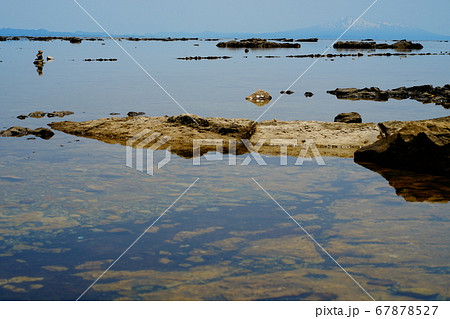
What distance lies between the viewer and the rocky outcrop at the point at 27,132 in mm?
13984

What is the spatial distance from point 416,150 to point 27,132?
9.90m

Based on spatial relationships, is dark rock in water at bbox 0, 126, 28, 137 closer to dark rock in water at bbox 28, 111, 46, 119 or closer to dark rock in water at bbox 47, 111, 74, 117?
dark rock in water at bbox 28, 111, 46, 119

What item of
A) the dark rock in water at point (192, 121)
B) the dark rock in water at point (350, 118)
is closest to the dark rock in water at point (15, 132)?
the dark rock in water at point (192, 121)

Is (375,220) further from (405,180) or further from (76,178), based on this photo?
(76,178)

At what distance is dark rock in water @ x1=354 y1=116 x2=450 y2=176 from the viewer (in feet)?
34.2

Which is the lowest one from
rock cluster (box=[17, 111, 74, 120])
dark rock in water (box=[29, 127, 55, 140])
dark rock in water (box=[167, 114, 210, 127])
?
dark rock in water (box=[29, 127, 55, 140])

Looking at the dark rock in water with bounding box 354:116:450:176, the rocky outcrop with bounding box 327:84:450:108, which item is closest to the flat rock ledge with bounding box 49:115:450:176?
the dark rock in water with bounding box 354:116:450:176

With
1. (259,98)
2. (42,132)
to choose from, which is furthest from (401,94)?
(42,132)

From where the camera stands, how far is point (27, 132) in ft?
46.8
